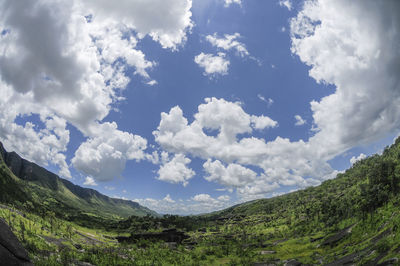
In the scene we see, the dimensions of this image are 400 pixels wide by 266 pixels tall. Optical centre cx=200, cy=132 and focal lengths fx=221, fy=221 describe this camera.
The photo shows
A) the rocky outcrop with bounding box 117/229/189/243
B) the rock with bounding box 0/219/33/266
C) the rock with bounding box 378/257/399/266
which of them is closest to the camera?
the rock with bounding box 0/219/33/266

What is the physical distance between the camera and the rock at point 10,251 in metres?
24.7

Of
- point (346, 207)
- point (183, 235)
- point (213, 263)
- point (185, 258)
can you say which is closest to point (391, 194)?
point (346, 207)

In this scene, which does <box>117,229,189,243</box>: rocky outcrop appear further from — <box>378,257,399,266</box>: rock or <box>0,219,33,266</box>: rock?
<box>0,219,33,266</box>: rock

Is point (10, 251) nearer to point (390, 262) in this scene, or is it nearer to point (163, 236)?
point (390, 262)

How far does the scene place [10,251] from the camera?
25.8m

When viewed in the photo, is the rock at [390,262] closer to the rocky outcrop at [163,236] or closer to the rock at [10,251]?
the rock at [10,251]

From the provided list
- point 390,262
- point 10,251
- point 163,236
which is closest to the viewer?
point 10,251

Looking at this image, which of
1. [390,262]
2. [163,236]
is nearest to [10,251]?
[390,262]

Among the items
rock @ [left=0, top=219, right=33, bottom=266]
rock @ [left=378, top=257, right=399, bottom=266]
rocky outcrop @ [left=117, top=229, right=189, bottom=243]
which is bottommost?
rocky outcrop @ [left=117, top=229, right=189, bottom=243]

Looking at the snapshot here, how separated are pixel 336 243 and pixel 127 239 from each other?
15982 centimetres

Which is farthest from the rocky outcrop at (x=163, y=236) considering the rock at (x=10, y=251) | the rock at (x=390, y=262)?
the rock at (x=10, y=251)

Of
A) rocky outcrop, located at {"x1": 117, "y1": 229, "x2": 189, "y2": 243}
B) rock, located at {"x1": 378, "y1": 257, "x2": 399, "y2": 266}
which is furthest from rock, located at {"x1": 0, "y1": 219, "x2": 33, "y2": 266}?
rocky outcrop, located at {"x1": 117, "y1": 229, "x2": 189, "y2": 243}

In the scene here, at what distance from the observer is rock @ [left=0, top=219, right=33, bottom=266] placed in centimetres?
2470

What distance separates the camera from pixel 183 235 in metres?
192
